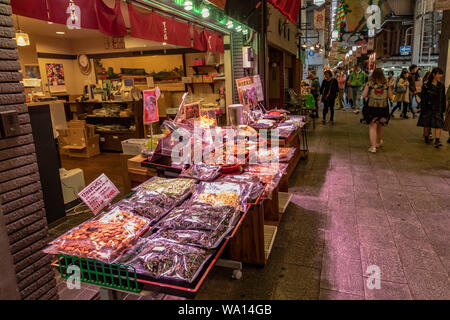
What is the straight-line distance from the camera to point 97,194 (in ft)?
8.16

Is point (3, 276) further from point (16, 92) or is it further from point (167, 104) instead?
point (167, 104)

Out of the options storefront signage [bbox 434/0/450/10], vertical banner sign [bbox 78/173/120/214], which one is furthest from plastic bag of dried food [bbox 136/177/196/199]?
storefront signage [bbox 434/0/450/10]

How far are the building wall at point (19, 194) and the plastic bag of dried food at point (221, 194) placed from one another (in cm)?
125

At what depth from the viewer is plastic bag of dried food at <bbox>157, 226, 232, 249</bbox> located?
207cm

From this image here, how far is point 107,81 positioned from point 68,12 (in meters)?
7.35

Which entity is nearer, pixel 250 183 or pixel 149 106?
pixel 250 183

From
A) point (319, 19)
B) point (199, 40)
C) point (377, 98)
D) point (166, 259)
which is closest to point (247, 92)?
point (199, 40)

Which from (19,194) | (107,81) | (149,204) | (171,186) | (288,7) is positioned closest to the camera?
(19,194)

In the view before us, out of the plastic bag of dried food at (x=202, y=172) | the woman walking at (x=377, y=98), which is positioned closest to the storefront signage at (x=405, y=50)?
the woman walking at (x=377, y=98)

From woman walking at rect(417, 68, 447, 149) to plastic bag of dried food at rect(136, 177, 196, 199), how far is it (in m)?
7.39

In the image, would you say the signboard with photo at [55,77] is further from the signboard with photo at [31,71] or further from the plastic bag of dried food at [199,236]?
the plastic bag of dried food at [199,236]

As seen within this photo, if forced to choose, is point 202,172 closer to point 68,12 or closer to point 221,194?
point 221,194

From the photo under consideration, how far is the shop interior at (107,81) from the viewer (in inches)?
336
